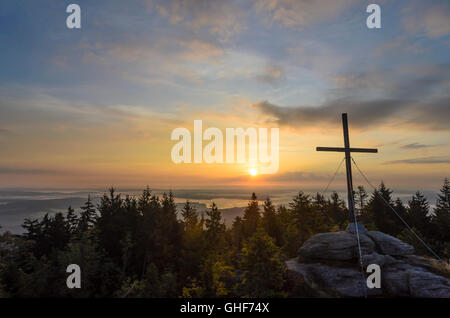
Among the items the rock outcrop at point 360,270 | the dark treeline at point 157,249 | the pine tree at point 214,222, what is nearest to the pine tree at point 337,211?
the dark treeline at point 157,249

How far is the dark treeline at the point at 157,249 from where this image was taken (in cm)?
2208

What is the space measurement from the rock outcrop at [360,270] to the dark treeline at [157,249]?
110 inches

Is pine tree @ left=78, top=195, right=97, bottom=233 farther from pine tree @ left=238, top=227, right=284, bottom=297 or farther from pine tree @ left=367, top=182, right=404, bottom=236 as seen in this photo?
pine tree @ left=367, top=182, right=404, bottom=236

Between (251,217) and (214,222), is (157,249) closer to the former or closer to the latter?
(214,222)

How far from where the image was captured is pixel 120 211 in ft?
117

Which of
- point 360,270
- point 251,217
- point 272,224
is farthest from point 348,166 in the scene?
point 251,217

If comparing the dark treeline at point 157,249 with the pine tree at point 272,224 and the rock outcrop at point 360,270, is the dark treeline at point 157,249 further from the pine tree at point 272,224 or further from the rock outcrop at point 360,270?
the rock outcrop at point 360,270

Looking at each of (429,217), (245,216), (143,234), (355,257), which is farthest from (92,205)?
(429,217)

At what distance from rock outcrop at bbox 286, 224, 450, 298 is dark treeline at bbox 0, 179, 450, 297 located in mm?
2783

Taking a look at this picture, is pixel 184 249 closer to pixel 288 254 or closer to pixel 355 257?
pixel 288 254

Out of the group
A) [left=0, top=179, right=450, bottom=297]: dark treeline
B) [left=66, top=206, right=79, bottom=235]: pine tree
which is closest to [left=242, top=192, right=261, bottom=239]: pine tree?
[left=0, top=179, right=450, bottom=297]: dark treeline

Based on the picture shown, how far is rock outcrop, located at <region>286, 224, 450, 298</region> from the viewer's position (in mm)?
14273

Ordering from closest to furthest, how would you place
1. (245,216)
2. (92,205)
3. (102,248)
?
(102,248), (92,205), (245,216)
